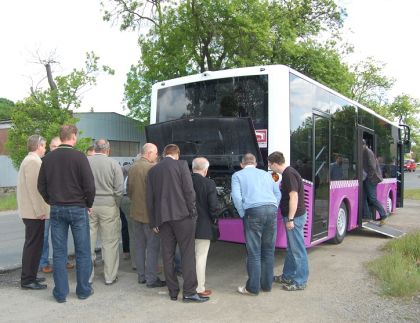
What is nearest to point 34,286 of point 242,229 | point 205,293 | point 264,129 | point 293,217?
point 205,293

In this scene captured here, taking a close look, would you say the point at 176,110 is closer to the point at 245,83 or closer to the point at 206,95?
the point at 206,95

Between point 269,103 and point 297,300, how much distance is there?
289cm

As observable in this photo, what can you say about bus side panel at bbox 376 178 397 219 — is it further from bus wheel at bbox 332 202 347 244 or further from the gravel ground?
the gravel ground

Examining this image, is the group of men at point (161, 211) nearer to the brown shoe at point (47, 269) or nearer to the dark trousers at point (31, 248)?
the dark trousers at point (31, 248)

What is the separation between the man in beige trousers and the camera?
627 centimetres

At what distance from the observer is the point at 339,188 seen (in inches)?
345

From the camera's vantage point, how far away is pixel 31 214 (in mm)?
6000

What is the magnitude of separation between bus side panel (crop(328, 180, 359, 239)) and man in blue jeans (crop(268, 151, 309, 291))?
7.98 ft

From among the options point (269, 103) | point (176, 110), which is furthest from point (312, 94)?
point (176, 110)

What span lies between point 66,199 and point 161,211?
3.78ft

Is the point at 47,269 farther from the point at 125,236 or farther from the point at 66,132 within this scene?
the point at 66,132

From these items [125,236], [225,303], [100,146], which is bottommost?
[225,303]

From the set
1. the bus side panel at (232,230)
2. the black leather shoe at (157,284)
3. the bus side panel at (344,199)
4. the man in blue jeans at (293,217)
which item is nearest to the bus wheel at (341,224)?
the bus side panel at (344,199)

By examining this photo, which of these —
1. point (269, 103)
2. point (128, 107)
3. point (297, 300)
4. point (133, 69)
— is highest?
point (133, 69)
